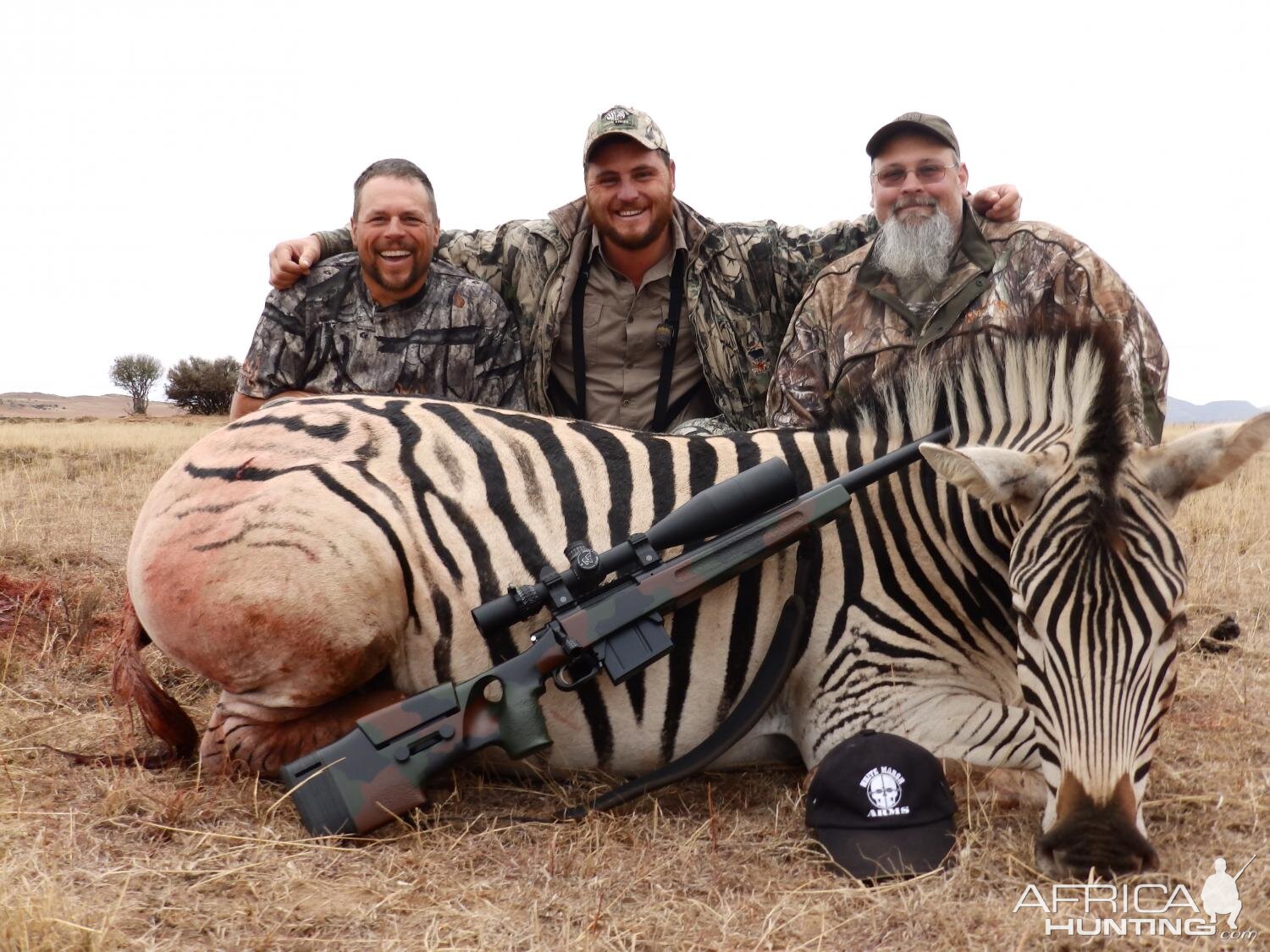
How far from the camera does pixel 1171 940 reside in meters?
2.40

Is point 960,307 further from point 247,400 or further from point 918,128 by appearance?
point 247,400

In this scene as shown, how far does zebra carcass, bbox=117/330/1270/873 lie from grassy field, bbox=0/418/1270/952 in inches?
11.2

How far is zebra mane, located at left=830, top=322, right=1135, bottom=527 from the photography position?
115 inches

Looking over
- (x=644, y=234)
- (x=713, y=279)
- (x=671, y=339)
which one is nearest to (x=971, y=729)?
(x=671, y=339)

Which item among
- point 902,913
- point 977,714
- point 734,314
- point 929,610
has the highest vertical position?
point 734,314

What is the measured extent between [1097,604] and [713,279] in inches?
163

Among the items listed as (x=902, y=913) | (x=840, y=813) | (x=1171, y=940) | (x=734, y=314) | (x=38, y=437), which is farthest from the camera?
(x=38, y=437)

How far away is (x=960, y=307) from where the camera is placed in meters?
5.60

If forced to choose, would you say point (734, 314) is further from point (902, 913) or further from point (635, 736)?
point (902, 913)

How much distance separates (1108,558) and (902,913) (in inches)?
41.8

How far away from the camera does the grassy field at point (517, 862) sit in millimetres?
2527

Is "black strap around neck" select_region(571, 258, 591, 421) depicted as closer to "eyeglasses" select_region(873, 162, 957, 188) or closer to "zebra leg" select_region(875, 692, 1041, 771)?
"eyeglasses" select_region(873, 162, 957, 188)

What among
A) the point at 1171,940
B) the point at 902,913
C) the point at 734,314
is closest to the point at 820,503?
the point at 902,913

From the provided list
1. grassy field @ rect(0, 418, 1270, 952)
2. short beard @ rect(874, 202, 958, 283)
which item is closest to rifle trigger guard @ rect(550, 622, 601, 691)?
grassy field @ rect(0, 418, 1270, 952)
